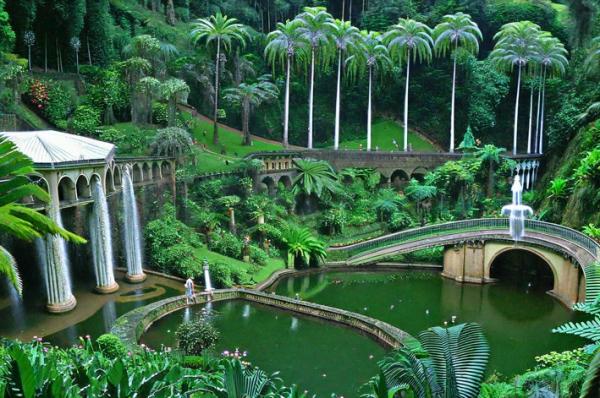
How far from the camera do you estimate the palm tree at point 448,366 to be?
6277mm

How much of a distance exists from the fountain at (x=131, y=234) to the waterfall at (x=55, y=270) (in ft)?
13.0

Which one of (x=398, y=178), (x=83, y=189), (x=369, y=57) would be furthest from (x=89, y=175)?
(x=369, y=57)

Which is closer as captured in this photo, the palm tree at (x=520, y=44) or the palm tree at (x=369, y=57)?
the palm tree at (x=520, y=44)

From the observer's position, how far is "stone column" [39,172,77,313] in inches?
674

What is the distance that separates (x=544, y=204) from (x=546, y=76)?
15957 mm

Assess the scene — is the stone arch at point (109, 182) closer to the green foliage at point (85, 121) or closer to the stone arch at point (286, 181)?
the green foliage at point (85, 121)

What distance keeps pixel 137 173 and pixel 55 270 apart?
763 cm

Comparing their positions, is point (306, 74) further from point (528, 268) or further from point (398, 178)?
point (528, 268)

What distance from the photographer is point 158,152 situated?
2639 centimetres

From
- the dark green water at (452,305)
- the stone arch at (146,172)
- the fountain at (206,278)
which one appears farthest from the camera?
the stone arch at (146,172)

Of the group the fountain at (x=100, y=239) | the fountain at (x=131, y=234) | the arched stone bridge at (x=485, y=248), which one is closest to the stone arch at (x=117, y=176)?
the fountain at (x=131, y=234)

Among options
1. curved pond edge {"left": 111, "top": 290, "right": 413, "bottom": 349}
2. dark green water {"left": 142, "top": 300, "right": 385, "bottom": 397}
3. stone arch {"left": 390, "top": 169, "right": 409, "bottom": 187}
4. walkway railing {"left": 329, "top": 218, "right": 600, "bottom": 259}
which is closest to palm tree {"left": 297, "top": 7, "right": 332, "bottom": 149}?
stone arch {"left": 390, "top": 169, "right": 409, "bottom": 187}

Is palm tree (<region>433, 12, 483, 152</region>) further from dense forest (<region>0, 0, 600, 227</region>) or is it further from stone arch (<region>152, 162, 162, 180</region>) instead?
stone arch (<region>152, 162, 162, 180</region>)

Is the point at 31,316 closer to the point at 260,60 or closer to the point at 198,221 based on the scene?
the point at 198,221
